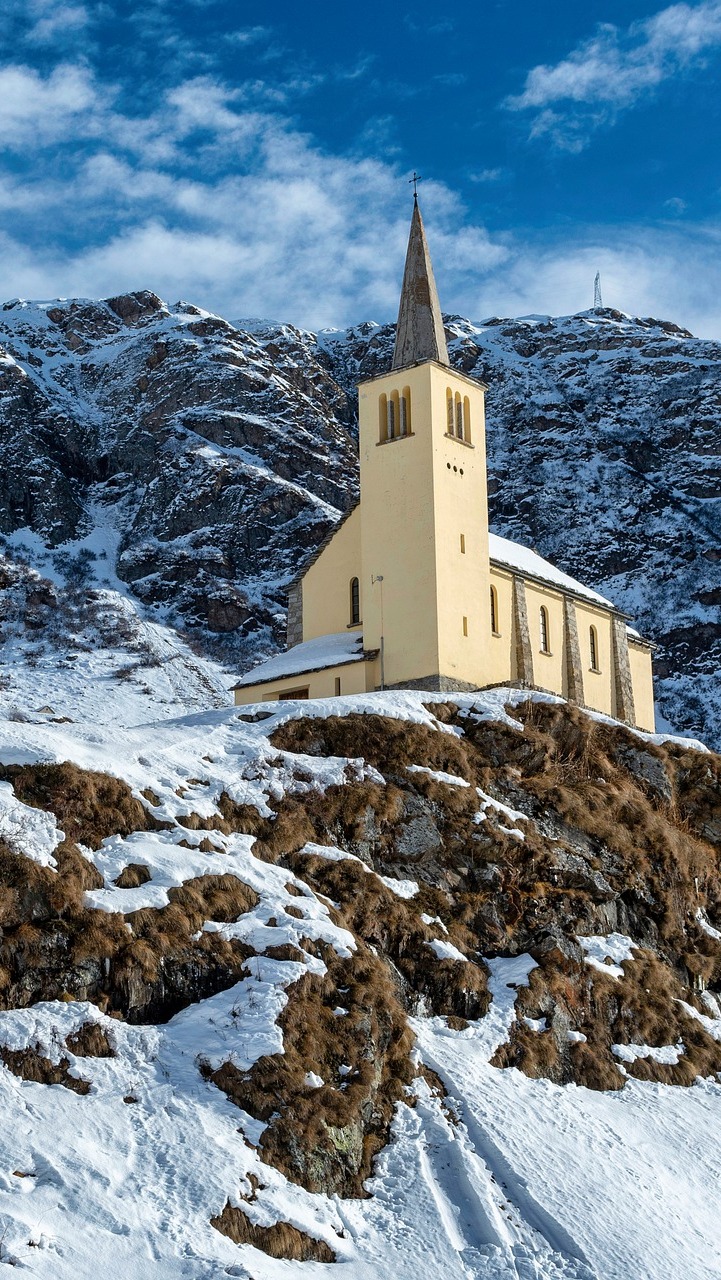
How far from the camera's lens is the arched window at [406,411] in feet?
134

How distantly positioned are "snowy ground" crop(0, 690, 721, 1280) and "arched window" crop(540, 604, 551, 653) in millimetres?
24525

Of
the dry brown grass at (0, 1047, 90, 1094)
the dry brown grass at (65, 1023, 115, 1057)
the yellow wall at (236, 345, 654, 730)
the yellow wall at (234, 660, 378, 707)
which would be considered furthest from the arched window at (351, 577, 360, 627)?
the dry brown grass at (0, 1047, 90, 1094)

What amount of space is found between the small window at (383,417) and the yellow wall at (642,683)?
16704 millimetres

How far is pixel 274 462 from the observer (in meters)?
144

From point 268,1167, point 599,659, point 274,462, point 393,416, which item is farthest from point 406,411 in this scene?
point 274,462

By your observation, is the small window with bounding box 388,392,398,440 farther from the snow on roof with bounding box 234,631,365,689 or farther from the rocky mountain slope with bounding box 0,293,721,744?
the rocky mountain slope with bounding box 0,293,721,744

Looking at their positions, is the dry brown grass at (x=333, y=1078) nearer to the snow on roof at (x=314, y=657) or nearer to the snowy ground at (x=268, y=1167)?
the snowy ground at (x=268, y=1167)

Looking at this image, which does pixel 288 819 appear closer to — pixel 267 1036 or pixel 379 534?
pixel 267 1036

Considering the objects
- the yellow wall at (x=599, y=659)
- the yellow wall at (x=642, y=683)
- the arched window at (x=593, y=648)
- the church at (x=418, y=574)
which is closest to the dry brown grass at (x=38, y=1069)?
the church at (x=418, y=574)

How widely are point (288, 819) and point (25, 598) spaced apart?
9052 cm

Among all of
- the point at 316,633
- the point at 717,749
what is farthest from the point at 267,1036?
the point at 717,749

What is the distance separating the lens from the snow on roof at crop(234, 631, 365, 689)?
129 ft

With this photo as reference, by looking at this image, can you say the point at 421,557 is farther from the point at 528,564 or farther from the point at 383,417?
the point at 528,564

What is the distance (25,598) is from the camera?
109500 millimetres
